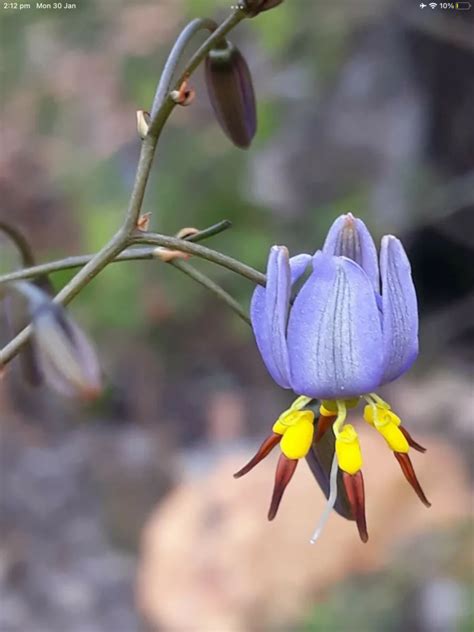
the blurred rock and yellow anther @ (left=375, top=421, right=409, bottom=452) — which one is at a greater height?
Answer: yellow anther @ (left=375, top=421, right=409, bottom=452)

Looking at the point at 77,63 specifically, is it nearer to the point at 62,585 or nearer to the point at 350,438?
the point at 62,585

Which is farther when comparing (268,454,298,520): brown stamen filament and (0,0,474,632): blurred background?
(0,0,474,632): blurred background

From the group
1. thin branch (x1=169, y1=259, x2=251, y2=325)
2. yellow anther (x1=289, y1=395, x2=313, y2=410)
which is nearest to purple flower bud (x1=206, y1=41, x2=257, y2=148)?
thin branch (x1=169, y1=259, x2=251, y2=325)

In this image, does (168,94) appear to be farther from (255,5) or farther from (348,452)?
(348,452)

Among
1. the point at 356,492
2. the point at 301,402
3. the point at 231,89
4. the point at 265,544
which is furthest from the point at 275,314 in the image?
the point at 265,544

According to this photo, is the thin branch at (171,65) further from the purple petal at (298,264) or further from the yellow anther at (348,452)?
the yellow anther at (348,452)

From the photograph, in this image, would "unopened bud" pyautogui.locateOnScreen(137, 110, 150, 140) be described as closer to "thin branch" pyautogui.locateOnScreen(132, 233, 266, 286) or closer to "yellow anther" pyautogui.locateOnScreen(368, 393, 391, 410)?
"thin branch" pyautogui.locateOnScreen(132, 233, 266, 286)

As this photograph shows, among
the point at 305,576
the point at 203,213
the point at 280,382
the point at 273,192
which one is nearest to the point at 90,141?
the point at 273,192
